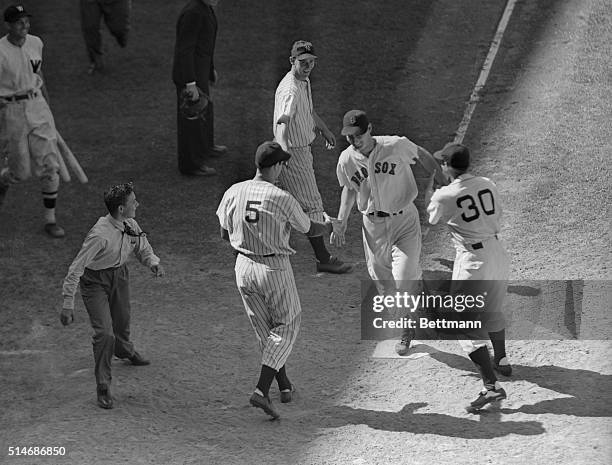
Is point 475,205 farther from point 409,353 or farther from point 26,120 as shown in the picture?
Result: point 26,120

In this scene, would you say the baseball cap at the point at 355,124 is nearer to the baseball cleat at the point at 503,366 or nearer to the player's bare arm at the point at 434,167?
the player's bare arm at the point at 434,167

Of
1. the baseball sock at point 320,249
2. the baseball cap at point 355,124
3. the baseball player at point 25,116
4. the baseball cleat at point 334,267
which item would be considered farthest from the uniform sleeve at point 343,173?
the baseball player at point 25,116

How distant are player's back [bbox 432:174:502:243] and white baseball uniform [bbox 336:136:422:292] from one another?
2.39ft

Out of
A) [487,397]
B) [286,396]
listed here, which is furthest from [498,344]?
[286,396]

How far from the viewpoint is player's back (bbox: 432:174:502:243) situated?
8.27 m

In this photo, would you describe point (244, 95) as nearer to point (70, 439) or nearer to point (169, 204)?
point (169, 204)

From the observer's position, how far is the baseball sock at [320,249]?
35.6ft

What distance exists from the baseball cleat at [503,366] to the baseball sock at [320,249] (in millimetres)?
2559

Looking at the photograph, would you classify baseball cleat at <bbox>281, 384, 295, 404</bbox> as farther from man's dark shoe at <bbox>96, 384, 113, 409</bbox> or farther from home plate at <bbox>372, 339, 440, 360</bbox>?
man's dark shoe at <bbox>96, 384, 113, 409</bbox>

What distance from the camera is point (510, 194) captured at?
472 inches

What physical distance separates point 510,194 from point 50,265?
4.86 m

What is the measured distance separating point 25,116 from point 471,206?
5.29m

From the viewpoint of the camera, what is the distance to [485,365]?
325 inches

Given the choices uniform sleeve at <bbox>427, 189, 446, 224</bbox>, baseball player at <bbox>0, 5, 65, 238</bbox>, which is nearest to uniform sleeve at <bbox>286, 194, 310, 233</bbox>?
uniform sleeve at <bbox>427, 189, 446, 224</bbox>
